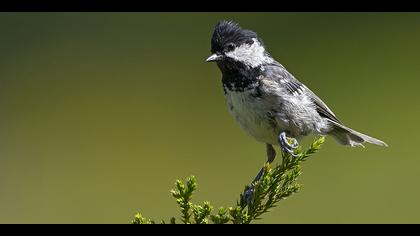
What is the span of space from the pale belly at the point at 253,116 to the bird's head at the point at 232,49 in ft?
0.63

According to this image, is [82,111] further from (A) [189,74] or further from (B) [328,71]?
(B) [328,71]

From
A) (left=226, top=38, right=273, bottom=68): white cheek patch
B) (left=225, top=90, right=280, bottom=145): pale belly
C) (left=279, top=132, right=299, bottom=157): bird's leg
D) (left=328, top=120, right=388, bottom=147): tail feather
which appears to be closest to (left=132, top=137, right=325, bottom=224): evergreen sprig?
(left=279, top=132, right=299, bottom=157): bird's leg

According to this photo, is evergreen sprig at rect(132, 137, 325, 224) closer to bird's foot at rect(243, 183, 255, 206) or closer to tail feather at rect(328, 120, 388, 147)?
bird's foot at rect(243, 183, 255, 206)

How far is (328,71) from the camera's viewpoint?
31.7 feet

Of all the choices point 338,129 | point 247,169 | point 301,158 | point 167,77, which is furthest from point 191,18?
point 301,158

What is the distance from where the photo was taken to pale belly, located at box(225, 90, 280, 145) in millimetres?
3959

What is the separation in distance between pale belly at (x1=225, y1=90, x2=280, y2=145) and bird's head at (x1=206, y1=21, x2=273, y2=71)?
0.63 feet

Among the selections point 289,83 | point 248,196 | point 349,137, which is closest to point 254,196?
point 248,196

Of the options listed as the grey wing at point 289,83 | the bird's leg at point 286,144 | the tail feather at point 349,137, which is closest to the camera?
the bird's leg at point 286,144

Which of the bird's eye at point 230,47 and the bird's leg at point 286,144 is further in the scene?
the bird's eye at point 230,47

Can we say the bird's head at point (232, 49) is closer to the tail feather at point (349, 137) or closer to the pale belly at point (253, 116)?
the pale belly at point (253, 116)

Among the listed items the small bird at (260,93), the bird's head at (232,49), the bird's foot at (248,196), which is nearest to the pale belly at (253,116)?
the small bird at (260,93)

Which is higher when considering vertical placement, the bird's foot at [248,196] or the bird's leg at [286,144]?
the bird's leg at [286,144]

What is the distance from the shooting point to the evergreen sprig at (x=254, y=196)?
291 centimetres
